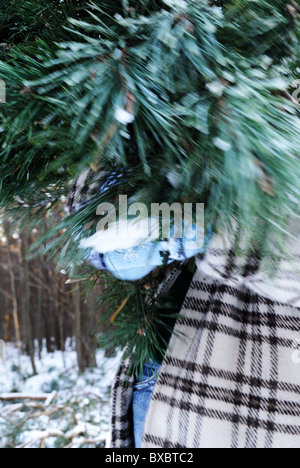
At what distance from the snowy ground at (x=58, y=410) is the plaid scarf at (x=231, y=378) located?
2.67ft

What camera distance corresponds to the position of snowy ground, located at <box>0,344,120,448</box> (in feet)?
4.89

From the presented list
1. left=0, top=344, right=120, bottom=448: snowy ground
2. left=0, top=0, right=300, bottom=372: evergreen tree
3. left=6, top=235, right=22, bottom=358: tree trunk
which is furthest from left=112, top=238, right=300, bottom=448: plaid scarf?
left=6, top=235, right=22, bottom=358: tree trunk

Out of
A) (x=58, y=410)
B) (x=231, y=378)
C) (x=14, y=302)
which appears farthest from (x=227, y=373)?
(x=14, y=302)

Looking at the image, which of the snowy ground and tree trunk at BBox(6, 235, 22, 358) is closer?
the snowy ground

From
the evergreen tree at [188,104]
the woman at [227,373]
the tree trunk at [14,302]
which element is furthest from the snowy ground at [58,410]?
the evergreen tree at [188,104]


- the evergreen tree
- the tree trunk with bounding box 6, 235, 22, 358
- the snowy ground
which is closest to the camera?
the evergreen tree

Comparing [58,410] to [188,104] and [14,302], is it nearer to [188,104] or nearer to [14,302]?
[14,302]

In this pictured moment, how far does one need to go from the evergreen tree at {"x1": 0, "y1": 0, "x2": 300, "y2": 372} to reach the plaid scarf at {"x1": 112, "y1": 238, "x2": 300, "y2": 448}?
0.12 m

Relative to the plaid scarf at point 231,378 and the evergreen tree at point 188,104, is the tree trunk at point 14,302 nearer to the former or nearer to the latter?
the plaid scarf at point 231,378

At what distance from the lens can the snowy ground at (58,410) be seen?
1.49 metres

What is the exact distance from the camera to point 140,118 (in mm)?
216

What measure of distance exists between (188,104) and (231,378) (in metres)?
0.25

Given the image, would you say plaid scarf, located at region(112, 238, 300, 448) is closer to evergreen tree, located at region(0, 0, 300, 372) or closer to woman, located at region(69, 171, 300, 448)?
woman, located at region(69, 171, 300, 448)
